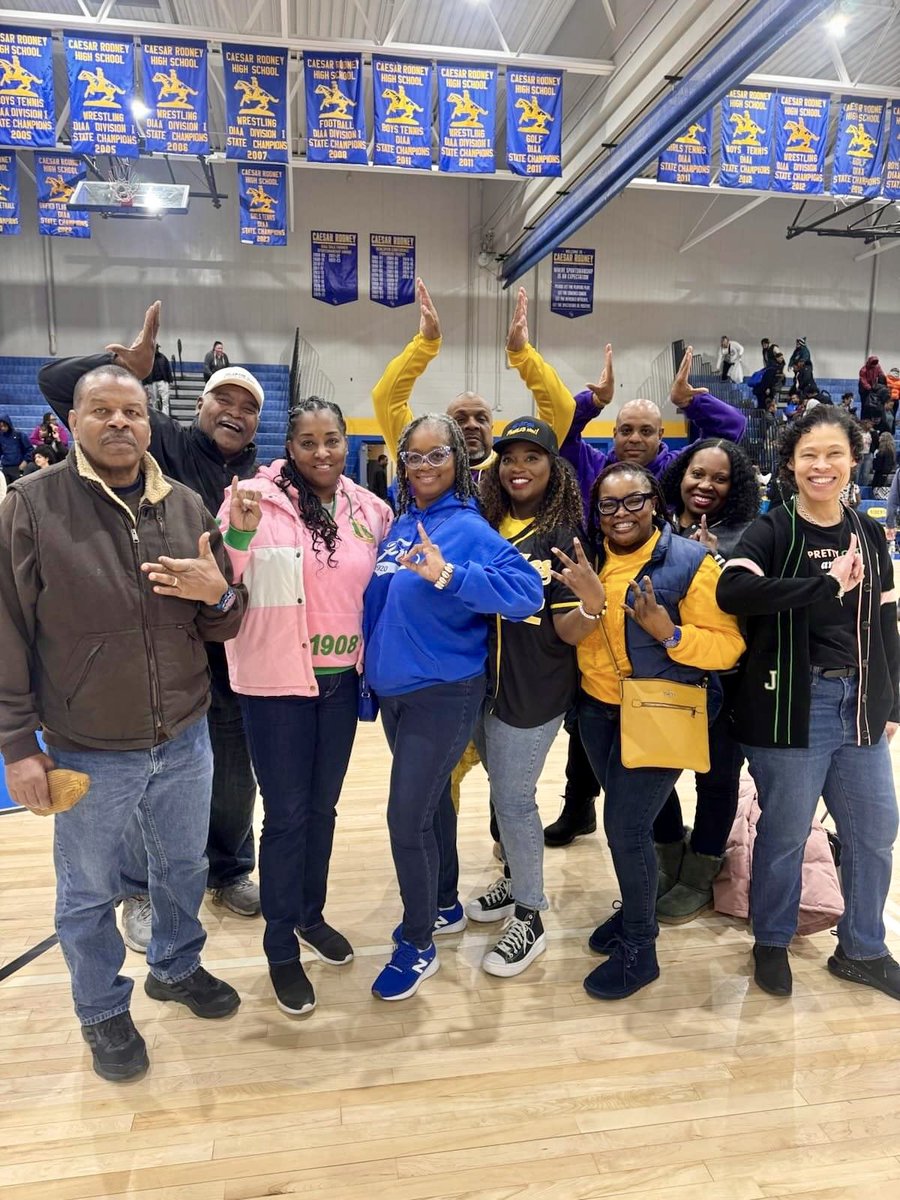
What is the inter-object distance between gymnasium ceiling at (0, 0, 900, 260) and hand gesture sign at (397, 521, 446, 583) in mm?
6260

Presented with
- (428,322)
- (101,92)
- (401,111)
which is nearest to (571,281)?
(401,111)

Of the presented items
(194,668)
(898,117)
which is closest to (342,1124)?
(194,668)

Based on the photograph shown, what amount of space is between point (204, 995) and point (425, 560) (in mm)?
1659

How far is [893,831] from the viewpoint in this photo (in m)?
2.43

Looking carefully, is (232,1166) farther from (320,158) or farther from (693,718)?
(320,158)

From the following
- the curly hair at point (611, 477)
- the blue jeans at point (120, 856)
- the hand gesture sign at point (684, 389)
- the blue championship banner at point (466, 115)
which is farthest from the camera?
the blue championship banner at point (466, 115)

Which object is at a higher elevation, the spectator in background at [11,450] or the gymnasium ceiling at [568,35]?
the gymnasium ceiling at [568,35]

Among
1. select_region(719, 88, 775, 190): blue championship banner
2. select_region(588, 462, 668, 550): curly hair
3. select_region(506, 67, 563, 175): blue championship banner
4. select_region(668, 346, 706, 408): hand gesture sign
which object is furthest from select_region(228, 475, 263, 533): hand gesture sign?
select_region(719, 88, 775, 190): blue championship banner

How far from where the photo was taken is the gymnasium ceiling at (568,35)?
7.18m

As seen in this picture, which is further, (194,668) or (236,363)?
(236,363)

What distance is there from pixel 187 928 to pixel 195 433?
5.85ft

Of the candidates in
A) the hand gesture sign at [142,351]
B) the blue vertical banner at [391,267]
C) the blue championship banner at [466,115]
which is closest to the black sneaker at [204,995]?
the hand gesture sign at [142,351]

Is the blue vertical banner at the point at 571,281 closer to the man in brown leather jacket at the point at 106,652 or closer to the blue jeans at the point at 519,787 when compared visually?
the blue jeans at the point at 519,787

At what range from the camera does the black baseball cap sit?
2.41m
